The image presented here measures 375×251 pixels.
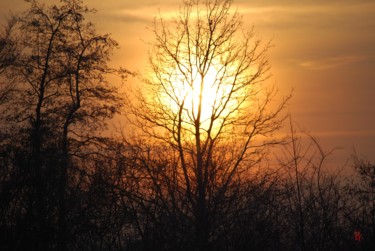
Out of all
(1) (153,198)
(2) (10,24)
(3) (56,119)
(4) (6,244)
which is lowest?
(4) (6,244)

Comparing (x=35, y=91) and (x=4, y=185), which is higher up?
(x=35, y=91)

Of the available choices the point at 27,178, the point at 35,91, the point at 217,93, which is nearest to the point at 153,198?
the point at 217,93

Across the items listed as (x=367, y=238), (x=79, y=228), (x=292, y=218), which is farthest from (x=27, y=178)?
(x=292, y=218)

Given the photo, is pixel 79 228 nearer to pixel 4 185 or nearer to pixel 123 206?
pixel 123 206

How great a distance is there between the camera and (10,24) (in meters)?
38.3

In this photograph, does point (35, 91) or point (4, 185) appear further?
point (35, 91)

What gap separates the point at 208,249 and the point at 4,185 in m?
10.7

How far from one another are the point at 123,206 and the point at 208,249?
526cm

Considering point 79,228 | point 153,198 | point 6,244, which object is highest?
point 153,198

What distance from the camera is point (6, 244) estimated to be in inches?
743

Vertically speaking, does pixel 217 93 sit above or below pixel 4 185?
above

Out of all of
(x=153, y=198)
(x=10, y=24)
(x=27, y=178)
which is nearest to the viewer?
(x=27, y=178)

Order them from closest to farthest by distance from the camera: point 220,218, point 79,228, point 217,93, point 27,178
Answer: point 27,178
point 79,228
point 220,218
point 217,93

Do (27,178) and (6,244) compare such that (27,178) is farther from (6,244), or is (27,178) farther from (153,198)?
(153,198)
